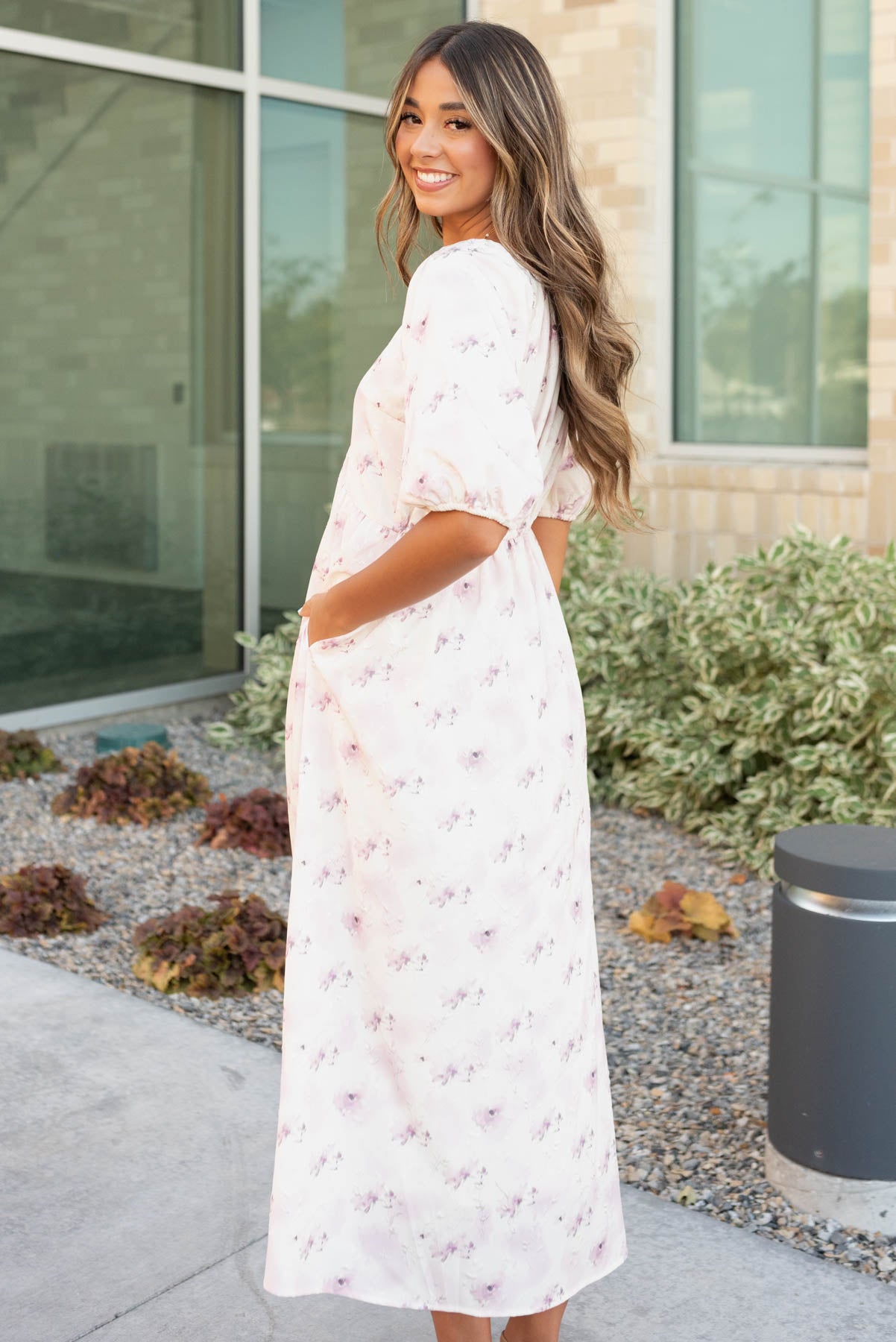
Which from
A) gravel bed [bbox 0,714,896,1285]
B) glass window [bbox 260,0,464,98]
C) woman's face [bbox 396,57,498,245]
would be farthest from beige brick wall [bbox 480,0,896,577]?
woman's face [bbox 396,57,498,245]

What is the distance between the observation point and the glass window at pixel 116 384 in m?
6.12

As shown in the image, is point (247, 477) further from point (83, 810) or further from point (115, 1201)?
point (115, 1201)

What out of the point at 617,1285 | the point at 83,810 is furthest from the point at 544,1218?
the point at 83,810

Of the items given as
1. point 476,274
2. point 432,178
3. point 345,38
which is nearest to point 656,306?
point 345,38

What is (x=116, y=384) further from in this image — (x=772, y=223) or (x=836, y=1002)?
(x=836, y=1002)

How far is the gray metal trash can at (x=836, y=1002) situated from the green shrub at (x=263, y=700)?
3735 millimetres

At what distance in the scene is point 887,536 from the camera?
5.70 m

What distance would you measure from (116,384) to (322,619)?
16.0ft

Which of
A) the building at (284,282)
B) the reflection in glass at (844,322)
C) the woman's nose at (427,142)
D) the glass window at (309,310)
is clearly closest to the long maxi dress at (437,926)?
the woman's nose at (427,142)

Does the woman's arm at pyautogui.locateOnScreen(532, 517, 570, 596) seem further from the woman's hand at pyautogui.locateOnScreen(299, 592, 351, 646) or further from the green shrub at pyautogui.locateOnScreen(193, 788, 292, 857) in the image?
the green shrub at pyautogui.locateOnScreen(193, 788, 292, 857)

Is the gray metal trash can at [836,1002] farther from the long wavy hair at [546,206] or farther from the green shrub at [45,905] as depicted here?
the green shrub at [45,905]

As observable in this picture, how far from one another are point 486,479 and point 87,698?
5095 mm

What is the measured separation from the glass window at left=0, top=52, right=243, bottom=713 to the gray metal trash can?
4.36m

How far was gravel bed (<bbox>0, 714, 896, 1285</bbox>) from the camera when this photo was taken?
2.84 meters
